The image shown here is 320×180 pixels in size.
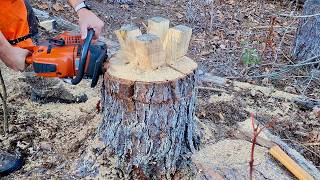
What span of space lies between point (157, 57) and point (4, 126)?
1177 mm

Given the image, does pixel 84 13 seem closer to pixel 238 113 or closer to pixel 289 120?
pixel 238 113

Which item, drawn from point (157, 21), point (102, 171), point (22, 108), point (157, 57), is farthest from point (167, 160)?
point (22, 108)

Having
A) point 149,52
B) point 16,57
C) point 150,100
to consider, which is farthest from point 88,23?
point 150,100

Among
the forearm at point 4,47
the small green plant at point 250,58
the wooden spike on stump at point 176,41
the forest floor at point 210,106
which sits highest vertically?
the wooden spike on stump at point 176,41

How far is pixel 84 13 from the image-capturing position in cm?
251

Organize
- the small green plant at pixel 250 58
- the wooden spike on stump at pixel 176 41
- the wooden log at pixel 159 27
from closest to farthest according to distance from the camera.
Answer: the wooden spike on stump at pixel 176 41, the wooden log at pixel 159 27, the small green plant at pixel 250 58

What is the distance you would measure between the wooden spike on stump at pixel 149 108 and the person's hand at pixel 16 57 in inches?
20.4

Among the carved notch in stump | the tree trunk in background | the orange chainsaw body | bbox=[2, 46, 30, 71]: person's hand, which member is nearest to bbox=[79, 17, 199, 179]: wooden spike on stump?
the carved notch in stump

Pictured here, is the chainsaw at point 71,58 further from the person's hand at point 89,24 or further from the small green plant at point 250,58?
the small green plant at point 250,58

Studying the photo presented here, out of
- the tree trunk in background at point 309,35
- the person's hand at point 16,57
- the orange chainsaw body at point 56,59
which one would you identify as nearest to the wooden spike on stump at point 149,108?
the orange chainsaw body at point 56,59

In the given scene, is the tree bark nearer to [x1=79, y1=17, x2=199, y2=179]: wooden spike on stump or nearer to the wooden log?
[x1=79, y1=17, x2=199, y2=179]: wooden spike on stump

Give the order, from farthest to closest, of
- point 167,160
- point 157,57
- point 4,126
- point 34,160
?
point 4,126
point 34,160
point 167,160
point 157,57

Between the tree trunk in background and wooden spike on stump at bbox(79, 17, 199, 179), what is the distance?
2.16 m

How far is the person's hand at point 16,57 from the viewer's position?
7.53 feet
